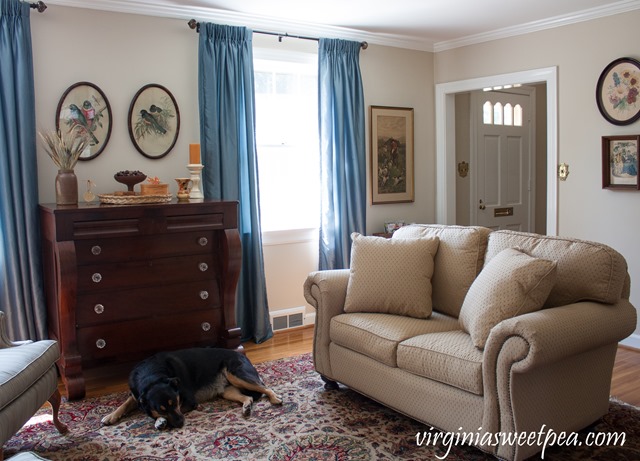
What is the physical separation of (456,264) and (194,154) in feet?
6.27

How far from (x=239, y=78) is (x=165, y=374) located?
226cm

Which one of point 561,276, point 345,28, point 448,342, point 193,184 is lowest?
point 448,342

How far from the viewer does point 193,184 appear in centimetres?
423

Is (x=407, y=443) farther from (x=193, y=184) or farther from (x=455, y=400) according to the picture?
(x=193, y=184)

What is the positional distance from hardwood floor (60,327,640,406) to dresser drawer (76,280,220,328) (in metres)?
0.44

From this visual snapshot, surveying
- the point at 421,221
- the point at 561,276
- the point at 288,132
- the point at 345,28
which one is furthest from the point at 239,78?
the point at 561,276

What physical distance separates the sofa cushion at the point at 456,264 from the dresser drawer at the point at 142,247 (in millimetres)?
1474

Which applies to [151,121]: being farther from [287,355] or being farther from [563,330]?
[563,330]

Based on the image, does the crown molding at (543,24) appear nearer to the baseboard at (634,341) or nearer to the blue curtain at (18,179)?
the baseboard at (634,341)

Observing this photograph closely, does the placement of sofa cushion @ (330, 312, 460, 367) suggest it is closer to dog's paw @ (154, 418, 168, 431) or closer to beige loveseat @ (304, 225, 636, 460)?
beige loveseat @ (304, 225, 636, 460)

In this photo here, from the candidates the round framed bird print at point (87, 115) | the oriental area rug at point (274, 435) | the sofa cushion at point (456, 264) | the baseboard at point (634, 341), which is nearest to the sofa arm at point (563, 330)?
the oriental area rug at point (274, 435)

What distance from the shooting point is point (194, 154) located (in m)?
4.20

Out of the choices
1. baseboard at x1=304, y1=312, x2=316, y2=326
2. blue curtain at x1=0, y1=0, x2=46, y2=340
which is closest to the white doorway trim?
baseboard at x1=304, y1=312, x2=316, y2=326

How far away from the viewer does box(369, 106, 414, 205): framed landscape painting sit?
541 centimetres
